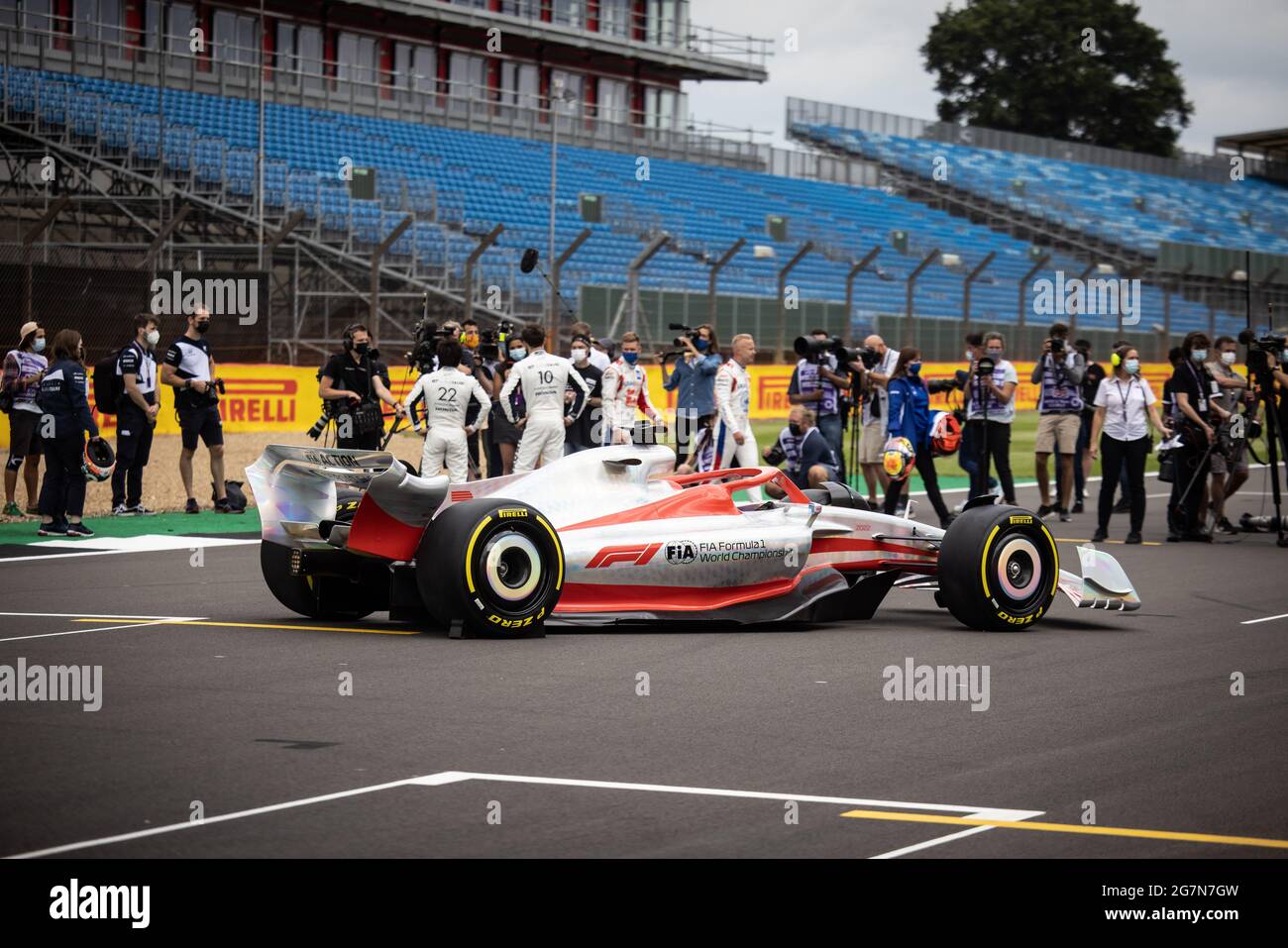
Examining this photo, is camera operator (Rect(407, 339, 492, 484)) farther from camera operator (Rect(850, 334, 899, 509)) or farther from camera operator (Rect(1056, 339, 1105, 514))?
camera operator (Rect(1056, 339, 1105, 514))

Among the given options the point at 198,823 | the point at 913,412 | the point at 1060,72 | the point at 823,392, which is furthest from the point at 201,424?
the point at 1060,72

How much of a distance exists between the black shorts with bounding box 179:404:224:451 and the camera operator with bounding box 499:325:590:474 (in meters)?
3.07

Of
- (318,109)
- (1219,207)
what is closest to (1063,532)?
(318,109)

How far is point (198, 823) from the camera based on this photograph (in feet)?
19.0

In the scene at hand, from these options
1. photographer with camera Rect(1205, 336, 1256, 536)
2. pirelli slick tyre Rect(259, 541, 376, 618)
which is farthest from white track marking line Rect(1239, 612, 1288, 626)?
pirelli slick tyre Rect(259, 541, 376, 618)

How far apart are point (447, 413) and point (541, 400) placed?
160 cm

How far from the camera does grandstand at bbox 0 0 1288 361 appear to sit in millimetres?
35125

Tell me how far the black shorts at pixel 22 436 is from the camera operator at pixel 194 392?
1.29 meters

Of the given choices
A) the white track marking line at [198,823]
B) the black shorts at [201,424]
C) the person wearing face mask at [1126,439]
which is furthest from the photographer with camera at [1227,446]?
the white track marking line at [198,823]

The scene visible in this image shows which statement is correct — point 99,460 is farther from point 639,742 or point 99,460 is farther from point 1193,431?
point 639,742

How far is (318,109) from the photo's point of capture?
44594 millimetres
